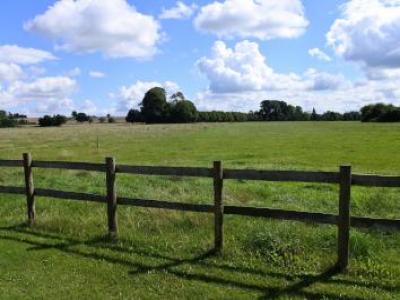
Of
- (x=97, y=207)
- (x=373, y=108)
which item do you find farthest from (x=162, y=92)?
(x=97, y=207)

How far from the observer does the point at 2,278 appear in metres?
7.48

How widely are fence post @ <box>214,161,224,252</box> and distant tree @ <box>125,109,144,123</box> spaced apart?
15427 cm

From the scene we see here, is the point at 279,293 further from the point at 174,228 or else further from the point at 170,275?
the point at 174,228

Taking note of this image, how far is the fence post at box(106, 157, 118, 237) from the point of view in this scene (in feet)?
31.6

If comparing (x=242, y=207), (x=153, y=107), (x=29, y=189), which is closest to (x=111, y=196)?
(x=29, y=189)

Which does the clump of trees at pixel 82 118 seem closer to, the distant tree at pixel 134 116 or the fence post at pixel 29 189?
the distant tree at pixel 134 116

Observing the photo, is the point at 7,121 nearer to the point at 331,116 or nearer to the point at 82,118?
the point at 82,118

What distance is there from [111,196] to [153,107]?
495ft

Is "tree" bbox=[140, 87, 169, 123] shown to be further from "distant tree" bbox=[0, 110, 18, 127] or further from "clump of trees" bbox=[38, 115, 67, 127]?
"distant tree" bbox=[0, 110, 18, 127]

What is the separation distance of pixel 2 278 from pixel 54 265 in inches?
33.4

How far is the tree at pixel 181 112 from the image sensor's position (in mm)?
160625

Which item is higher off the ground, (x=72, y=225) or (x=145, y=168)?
(x=145, y=168)

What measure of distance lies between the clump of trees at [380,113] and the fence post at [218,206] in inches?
4763

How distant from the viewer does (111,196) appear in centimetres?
965
